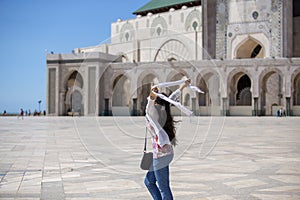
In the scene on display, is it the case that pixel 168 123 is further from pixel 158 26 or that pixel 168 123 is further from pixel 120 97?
pixel 158 26

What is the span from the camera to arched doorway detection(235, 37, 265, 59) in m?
39.9

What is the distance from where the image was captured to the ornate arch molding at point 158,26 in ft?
161

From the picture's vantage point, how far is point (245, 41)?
129 feet

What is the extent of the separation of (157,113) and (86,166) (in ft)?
12.6

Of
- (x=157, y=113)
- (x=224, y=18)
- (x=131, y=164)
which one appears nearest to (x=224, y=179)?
(x=131, y=164)

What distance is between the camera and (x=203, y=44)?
4144 cm

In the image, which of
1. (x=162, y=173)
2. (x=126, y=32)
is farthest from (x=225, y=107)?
(x=162, y=173)

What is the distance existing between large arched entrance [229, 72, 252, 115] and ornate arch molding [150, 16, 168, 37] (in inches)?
478

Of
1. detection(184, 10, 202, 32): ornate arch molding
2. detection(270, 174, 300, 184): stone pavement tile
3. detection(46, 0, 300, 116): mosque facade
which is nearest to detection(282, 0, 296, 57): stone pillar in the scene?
detection(46, 0, 300, 116): mosque facade

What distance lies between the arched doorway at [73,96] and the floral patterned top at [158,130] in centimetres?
3492

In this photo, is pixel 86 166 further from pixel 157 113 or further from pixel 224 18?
pixel 224 18

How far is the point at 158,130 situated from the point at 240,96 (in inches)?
1563

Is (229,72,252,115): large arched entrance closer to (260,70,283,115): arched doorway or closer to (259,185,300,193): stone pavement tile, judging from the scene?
(260,70,283,115): arched doorway

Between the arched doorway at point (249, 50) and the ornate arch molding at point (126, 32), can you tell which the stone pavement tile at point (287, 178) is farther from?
the ornate arch molding at point (126, 32)
